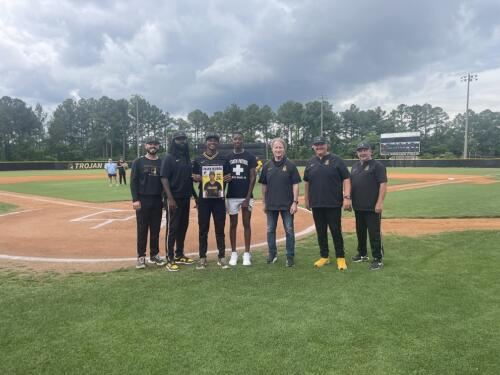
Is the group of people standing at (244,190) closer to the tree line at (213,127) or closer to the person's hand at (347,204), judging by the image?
the person's hand at (347,204)

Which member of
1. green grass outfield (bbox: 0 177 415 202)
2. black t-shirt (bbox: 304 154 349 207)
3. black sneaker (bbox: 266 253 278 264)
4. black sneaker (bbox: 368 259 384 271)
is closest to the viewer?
black sneaker (bbox: 368 259 384 271)

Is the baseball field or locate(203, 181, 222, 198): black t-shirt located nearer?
the baseball field

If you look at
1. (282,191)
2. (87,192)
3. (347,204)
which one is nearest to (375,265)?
(347,204)

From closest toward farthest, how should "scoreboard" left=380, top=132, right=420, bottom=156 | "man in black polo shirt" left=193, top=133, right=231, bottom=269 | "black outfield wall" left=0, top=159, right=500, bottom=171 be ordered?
"man in black polo shirt" left=193, top=133, right=231, bottom=269
"black outfield wall" left=0, top=159, right=500, bottom=171
"scoreboard" left=380, top=132, right=420, bottom=156

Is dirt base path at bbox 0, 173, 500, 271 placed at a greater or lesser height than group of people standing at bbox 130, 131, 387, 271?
lesser

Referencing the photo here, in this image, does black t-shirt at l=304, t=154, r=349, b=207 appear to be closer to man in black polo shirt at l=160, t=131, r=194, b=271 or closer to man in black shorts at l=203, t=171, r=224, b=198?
man in black shorts at l=203, t=171, r=224, b=198

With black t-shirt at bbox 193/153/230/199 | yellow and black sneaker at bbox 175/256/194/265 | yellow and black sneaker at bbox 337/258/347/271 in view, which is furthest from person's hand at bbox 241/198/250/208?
yellow and black sneaker at bbox 337/258/347/271

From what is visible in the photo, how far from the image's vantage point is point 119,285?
16.2ft

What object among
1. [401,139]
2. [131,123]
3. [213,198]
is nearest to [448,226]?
[213,198]

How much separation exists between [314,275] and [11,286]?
156 inches

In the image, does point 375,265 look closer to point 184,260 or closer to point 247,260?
point 247,260

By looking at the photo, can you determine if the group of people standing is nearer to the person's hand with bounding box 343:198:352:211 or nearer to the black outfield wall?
the person's hand with bounding box 343:198:352:211

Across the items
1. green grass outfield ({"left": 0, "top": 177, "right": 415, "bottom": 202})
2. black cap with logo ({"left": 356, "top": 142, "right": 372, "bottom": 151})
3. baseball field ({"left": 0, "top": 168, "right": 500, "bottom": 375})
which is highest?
black cap with logo ({"left": 356, "top": 142, "right": 372, "bottom": 151})

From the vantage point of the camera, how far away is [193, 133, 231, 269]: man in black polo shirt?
582 centimetres
